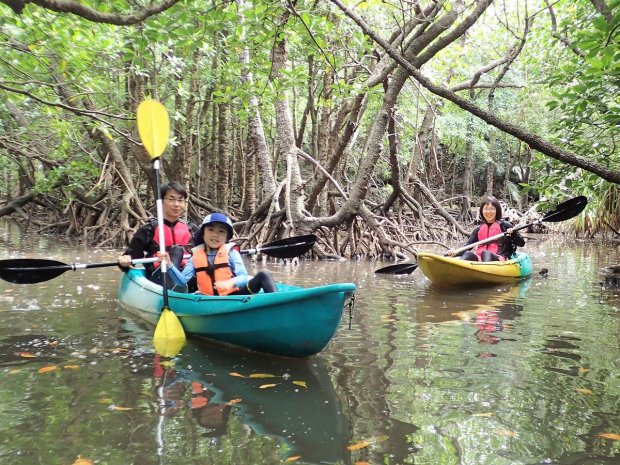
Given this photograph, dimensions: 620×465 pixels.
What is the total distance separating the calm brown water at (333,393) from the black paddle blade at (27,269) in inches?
12.5

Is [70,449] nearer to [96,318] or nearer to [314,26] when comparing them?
[96,318]

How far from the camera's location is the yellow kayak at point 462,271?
5.95 meters

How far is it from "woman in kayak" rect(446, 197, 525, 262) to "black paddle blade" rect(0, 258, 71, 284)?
4.61 m

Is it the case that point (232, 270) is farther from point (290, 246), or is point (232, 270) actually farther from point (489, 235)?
point (489, 235)

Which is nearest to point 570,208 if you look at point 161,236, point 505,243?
point 505,243

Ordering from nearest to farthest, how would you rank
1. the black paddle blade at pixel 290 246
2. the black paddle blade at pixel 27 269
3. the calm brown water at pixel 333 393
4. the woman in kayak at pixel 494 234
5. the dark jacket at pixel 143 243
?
the calm brown water at pixel 333 393, the black paddle blade at pixel 27 269, the dark jacket at pixel 143 243, the black paddle blade at pixel 290 246, the woman in kayak at pixel 494 234

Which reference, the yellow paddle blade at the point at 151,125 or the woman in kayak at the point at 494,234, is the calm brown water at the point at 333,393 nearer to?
the yellow paddle blade at the point at 151,125

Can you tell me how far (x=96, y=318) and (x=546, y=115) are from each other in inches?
650

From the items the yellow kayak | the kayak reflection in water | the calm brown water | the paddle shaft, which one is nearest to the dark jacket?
the paddle shaft

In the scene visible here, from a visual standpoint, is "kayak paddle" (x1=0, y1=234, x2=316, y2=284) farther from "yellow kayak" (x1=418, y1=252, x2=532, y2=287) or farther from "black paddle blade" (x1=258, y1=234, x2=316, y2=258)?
"yellow kayak" (x1=418, y1=252, x2=532, y2=287)

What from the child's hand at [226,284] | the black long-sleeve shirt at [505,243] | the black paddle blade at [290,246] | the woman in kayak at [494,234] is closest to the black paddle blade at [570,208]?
the woman in kayak at [494,234]

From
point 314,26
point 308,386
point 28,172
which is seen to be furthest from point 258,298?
point 28,172

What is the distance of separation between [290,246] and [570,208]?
3.11 metres

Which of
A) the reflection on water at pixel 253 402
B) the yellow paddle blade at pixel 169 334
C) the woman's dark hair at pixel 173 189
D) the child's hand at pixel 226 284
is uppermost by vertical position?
the woman's dark hair at pixel 173 189
